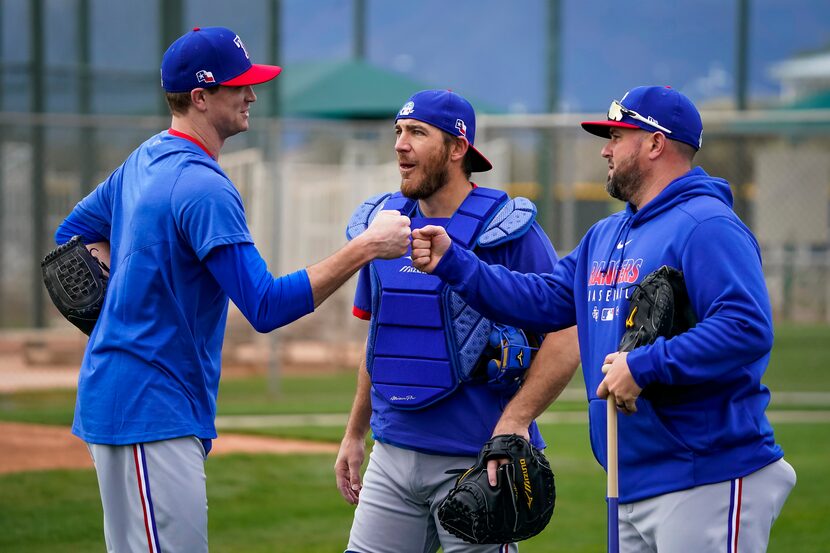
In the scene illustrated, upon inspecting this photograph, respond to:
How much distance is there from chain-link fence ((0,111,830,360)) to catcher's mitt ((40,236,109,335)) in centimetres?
988

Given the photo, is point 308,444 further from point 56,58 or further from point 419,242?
point 56,58

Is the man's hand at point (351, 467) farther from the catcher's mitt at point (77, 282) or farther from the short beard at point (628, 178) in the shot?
the short beard at point (628, 178)

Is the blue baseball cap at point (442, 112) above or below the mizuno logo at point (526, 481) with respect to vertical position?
above

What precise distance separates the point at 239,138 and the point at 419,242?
14.9 m

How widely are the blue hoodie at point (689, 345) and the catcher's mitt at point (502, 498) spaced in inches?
9.9

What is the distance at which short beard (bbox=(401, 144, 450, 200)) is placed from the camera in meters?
4.78

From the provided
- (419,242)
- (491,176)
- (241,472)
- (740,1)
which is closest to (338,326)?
(491,176)

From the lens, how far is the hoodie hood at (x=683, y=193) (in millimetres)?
4215

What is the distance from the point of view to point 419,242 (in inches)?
176

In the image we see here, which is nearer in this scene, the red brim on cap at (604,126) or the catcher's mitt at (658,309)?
the catcher's mitt at (658,309)

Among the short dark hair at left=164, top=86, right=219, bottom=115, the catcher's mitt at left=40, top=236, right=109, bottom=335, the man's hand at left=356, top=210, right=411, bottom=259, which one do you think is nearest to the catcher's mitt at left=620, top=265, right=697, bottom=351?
the man's hand at left=356, top=210, right=411, bottom=259

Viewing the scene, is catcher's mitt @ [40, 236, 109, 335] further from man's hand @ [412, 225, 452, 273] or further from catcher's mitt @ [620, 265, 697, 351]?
catcher's mitt @ [620, 265, 697, 351]

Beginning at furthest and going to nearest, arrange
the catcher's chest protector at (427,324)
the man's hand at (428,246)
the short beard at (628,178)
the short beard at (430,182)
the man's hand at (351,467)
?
the man's hand at (351,467) → the short beard at (430,182) → the catcher's chest protector at (427,324) → the man's hand at (428,246) → the short beard at (628,178)

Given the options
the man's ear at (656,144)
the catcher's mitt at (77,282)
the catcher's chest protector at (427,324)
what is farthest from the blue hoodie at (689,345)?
the catcher's mitt at (77,282)
